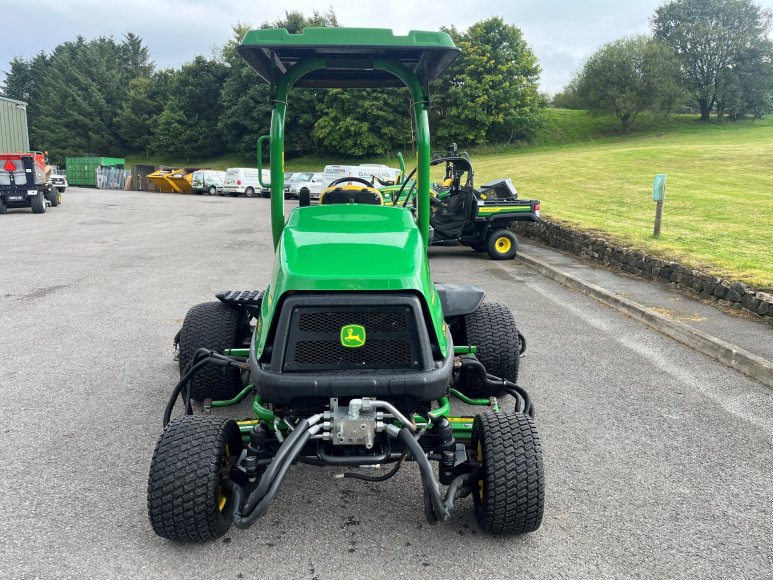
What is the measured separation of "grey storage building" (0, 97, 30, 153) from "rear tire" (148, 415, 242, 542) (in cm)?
3286

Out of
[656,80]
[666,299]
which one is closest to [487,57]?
[656,80]

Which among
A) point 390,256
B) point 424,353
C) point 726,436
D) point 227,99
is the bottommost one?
point 726,436

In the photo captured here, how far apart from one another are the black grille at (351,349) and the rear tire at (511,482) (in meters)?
0.53

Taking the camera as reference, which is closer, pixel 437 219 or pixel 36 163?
pixel 437 219

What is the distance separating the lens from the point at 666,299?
26.5 feet

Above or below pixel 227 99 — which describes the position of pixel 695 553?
below

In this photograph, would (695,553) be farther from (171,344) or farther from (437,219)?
(437,219)

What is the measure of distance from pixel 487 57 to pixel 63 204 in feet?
118

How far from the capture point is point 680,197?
Answer: 17891mm

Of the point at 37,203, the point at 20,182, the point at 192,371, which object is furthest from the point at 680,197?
the point at 20,182

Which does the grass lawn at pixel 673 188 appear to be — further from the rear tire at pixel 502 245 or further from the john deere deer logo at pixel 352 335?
the john deere deer logo at pixel 352 335

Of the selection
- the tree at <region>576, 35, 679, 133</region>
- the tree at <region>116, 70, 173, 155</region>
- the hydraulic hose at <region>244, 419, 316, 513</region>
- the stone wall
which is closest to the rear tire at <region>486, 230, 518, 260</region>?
the stone wall

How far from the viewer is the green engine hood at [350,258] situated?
3.04 metres

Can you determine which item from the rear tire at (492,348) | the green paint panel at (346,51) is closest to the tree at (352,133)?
the rear tire at (492,348)
